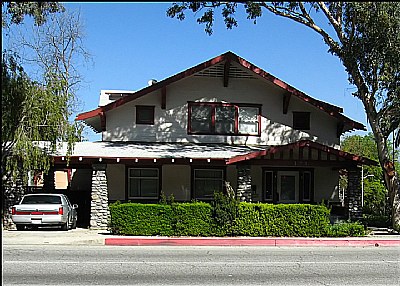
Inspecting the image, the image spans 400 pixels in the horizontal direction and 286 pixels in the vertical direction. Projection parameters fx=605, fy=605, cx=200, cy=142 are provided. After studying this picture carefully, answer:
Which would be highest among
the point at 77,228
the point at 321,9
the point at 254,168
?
the point at 321,9

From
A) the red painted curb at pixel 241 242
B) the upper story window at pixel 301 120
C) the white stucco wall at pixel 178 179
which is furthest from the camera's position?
the upper story window at pixel 301 120

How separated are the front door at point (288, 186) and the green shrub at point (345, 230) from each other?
19.8 ft

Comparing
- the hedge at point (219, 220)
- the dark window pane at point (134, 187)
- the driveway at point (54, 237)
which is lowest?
the driveway at point (54, 237)

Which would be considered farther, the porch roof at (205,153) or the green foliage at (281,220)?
the porch roof at (205,153)

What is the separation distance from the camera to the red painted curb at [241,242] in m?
20.4

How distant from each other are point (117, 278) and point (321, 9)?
52.5 ft

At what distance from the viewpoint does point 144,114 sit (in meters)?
28.3

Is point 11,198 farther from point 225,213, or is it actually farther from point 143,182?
point 225,213

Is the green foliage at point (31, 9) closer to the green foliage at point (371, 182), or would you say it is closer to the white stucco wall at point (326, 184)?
the white stucco wall at point (326, 184)

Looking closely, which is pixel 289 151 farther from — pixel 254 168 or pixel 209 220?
pixel 209 220

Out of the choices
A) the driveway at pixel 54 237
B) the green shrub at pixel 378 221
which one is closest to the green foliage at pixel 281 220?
the driveway at pixel 54 237

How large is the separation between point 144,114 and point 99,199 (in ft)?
17.1

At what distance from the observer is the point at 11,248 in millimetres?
18250

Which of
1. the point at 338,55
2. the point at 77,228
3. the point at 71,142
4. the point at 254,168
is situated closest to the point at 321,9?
the point at 338,55
